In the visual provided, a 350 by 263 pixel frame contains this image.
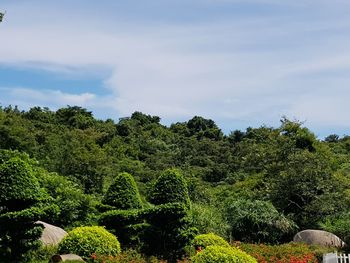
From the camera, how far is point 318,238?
18.4m

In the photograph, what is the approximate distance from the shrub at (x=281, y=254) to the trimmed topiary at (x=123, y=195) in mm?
3142

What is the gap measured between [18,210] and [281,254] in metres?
6.83

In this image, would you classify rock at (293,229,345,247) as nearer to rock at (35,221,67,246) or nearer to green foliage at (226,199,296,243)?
green foliage at (226,199,296,243)

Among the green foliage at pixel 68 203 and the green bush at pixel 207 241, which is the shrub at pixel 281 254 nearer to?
the green bush at pixel 207 241

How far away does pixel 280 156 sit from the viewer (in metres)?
23.8

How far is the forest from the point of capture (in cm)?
1207

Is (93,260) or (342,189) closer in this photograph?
(93,260)

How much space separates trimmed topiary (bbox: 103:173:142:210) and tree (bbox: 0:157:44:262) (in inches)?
133

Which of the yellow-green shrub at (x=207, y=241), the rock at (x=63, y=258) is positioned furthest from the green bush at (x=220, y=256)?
the yellow-green shrub at (x=207, y=241)

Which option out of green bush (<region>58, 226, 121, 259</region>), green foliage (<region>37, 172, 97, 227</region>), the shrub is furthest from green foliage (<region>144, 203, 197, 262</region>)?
green foliage (<region>37, 172, 97, 227</region>)

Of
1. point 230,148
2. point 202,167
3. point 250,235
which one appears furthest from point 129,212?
point 230,148

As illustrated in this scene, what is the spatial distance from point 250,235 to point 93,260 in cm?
897

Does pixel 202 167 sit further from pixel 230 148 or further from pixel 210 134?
pixel 210 134

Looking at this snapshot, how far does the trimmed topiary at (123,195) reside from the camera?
15.2 m
